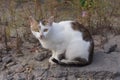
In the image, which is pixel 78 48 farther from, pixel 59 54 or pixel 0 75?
pixel 0 75

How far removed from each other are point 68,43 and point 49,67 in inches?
15.0

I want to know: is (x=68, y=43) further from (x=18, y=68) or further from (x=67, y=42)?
(x=18, y=68)

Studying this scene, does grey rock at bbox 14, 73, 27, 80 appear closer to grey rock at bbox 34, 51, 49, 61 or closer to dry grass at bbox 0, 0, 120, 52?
grey rock at bbox 34, 51, 49, 61

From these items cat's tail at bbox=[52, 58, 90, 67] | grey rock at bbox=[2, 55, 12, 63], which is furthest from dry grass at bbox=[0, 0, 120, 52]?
cat's tail at bbox=[52, 58, 90, 67]

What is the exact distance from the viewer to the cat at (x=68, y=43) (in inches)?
154

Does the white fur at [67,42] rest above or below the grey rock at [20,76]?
above

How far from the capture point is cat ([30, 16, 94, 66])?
3.91 meters

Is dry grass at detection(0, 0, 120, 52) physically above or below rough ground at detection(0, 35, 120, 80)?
above

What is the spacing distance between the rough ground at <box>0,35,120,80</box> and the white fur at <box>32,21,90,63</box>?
179mm

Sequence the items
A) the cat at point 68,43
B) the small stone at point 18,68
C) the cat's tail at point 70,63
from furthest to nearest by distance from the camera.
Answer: the small stone at point 18,68 < the cat's tail at point 70,63 < the cat at point 68,43

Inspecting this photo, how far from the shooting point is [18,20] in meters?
5.20

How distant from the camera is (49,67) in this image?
13.6 feet

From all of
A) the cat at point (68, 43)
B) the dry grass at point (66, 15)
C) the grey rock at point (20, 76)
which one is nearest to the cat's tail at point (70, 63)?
the cat at point (68, 43)

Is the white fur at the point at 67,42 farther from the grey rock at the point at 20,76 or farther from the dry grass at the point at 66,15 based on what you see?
the dry grass at the point at 66,15
